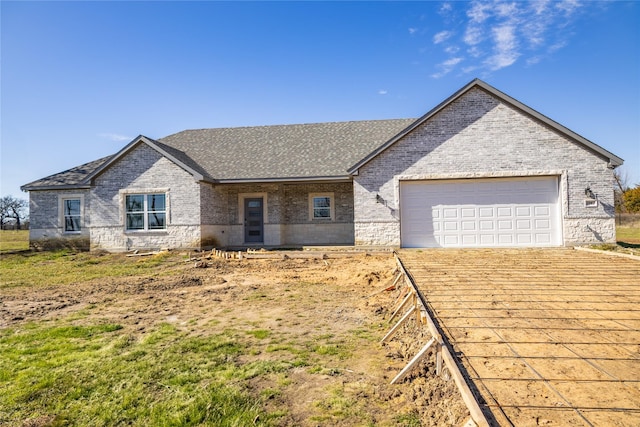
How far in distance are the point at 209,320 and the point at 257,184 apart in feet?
41.7

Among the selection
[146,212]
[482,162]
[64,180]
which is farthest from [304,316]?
[64,180]

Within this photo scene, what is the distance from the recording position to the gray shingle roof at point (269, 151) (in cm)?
1761

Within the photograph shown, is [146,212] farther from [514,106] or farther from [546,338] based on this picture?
[514,106]

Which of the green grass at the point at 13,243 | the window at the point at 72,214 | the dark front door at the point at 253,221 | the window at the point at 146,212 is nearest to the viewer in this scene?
the window at the point at 146,212

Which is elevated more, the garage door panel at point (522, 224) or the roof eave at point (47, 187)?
the roof eave at point (47, 187)

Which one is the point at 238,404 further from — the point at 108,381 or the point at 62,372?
the point at 62,372

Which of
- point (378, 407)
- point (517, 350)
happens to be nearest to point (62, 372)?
point (378, 407)

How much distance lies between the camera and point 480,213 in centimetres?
1475

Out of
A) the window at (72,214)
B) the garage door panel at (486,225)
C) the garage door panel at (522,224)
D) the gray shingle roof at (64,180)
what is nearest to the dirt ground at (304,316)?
the garage door panel at (486,225)

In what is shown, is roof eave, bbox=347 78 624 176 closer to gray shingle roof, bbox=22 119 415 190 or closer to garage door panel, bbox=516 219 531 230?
gray shingle roof, bbox=22 119 415 190

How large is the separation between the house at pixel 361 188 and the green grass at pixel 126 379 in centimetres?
1081

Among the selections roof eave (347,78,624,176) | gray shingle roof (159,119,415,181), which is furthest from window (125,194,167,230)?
roof eave (347,78,624,176)

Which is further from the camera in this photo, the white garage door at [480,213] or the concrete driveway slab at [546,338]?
the white garage door at [480,213]

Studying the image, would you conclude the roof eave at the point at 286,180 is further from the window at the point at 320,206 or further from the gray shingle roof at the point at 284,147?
the window at the point at 320,206
